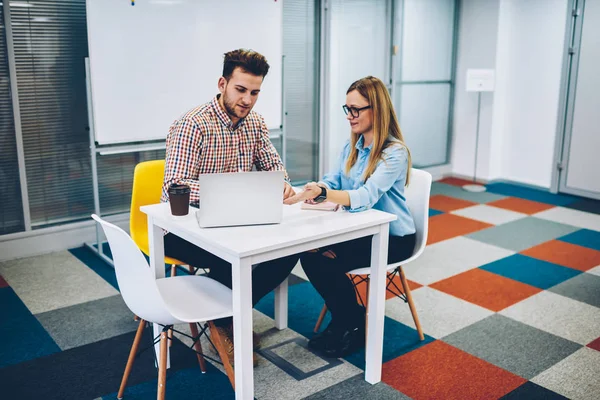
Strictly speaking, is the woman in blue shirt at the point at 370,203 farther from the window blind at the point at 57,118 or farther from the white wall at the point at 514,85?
the white wall at the point at 514,85

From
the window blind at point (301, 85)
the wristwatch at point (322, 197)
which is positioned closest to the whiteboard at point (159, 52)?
the window blind at point (301, 85)

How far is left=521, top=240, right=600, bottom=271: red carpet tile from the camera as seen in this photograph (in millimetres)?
3918

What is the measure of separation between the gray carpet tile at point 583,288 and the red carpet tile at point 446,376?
106 cm

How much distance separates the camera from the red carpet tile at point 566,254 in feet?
12.9

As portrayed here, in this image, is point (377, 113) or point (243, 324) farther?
point (377, 113)

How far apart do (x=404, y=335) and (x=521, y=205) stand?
2.99 meters

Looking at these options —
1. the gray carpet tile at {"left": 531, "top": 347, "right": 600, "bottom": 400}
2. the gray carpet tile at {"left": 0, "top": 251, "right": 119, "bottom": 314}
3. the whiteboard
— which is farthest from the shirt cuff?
the whiteboard

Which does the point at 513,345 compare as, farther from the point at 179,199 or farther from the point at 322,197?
the point at 179,199

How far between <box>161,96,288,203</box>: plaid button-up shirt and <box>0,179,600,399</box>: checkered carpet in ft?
2.64

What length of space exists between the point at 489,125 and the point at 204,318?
4.84 metres

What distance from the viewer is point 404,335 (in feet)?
9.55

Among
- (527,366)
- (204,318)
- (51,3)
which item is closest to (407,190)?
(527,366)

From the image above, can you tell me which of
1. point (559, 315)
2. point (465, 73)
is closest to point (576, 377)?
point (559, 315)

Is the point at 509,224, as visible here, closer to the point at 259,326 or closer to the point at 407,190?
the point at 407,190
